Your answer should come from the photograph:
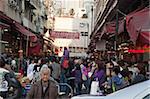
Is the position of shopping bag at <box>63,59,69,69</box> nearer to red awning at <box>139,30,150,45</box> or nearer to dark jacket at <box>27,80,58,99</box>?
red awning at <box>139,30,150,45</box>

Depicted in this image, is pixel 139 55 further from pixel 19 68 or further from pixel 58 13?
pixel 58 13

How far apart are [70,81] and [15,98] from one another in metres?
8.30

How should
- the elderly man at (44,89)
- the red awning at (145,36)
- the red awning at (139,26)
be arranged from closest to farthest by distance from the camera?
the elderly man at (44,89), the red awning at (145,36), the red awning at (139,26)

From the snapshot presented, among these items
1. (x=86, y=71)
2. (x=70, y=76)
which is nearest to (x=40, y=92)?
(x=70, y=76)

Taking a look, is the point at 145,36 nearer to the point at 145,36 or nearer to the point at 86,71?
the point at 145,36

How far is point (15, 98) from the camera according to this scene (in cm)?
1217

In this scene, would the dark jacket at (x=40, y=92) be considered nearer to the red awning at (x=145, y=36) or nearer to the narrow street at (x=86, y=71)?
the narrow street at (x=86, y=71)

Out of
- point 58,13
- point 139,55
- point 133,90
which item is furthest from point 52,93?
point 58,13

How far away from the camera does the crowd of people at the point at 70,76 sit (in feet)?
28.8

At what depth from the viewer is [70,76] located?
19938 mm

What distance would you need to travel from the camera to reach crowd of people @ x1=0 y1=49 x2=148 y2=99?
28.8ft

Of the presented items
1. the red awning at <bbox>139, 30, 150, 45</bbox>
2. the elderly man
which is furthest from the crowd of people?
the red awning at <bbox>139, 30, 150, 45</bbox>

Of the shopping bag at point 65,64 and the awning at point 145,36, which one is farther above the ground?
the awning at point 145,36

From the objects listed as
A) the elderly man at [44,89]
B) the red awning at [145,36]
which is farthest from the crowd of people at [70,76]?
the red awning at [145,36]
